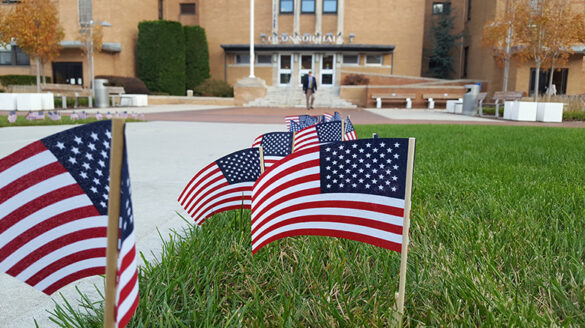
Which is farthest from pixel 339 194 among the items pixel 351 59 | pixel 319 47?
pixel 351 59

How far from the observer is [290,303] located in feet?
6.23

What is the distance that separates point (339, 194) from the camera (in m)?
1.74

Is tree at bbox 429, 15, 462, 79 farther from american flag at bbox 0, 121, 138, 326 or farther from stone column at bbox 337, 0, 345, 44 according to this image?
american flag at bbox 0, 121, 138, 326

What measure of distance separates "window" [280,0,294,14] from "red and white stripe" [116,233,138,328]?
134 feet

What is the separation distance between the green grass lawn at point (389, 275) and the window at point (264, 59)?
3802 centimetres

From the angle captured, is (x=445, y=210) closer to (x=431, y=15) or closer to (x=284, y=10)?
(x=284, y=10)

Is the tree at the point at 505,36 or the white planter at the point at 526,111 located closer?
the white planter at the point at 526,111

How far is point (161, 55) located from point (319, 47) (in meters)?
13.6

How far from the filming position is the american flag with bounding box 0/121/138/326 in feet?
3.86

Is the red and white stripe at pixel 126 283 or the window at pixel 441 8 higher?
the window at pixel 441 8

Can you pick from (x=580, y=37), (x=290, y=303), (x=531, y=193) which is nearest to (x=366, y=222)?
(x=290, y=303)

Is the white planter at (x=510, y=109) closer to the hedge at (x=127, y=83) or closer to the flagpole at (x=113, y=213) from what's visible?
the flagpole at (x=113, y=213)

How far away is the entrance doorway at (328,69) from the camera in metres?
39.4

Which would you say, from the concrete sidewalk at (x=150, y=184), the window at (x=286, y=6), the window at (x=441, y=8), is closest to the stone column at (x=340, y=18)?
the window at (x=286, y=6)
